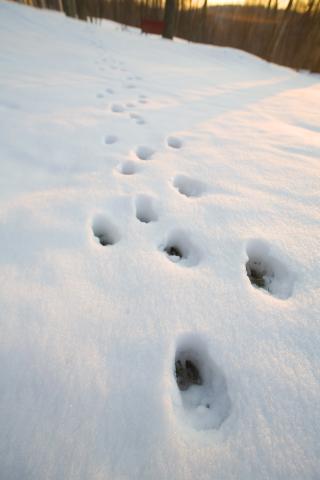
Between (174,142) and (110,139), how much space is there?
444 mm

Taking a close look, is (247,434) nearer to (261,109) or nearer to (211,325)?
(211,325)

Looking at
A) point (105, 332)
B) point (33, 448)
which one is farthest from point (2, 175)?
point (33, 448)

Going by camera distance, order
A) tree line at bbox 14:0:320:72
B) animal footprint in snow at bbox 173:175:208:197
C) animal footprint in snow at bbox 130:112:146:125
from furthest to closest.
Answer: tree line at bbox 14:0:320:72 → animal footprint in snow at bbox 130:112:146:125 → animal footprint in snow at bbox 173:175:208:197

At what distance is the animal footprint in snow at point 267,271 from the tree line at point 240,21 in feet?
26.3

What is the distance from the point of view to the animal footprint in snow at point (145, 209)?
1.09 metres

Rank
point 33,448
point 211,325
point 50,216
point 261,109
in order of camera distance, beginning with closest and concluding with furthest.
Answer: point 33,448 < point 211,325 < point 50,216 < point 261,109

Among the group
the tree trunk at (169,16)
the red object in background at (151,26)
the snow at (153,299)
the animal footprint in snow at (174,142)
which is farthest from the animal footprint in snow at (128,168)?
the red object in background at (151,26)

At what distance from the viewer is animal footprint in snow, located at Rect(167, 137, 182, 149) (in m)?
1.59

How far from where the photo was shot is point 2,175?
112 centimetres

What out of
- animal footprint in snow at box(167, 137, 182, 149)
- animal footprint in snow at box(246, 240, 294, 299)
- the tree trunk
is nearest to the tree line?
the tree trunk

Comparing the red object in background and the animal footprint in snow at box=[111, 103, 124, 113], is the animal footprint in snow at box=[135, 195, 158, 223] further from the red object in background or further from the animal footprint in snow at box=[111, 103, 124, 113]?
the red object in background

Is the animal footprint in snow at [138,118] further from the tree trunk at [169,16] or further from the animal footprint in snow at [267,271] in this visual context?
the tree trunk at [169,16]

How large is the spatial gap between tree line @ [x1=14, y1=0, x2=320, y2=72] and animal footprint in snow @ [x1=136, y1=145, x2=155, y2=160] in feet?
23.5

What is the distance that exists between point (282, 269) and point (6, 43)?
403 centimetres
